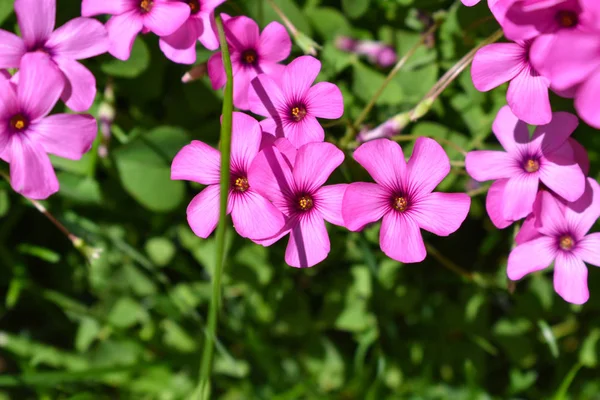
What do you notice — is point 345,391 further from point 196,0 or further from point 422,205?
point 196,0

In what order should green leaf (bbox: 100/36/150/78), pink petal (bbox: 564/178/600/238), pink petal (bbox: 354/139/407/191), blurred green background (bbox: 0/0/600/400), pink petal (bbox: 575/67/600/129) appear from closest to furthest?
pink petal (bbox: 575/67/600/129), pink petal (bbox: 354/139/407/191), pink petal (bbox: 564/178/600/238), green leaf (bbox: 100/36/150/78), blurred green background (bbox: 0/0/600/400)

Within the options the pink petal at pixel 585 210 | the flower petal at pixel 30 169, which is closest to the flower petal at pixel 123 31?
the flower petal at pixel 30 169

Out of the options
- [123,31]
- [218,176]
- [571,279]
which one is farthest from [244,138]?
[571,279]

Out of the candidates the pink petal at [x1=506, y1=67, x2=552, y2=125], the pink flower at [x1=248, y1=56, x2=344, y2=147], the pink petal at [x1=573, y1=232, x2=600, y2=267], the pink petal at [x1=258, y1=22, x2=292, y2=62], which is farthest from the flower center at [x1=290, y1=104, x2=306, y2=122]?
the pink petal at [x1=573, y1=232, x2=600, y2=267]

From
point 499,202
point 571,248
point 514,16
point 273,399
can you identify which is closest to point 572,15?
point 514,16

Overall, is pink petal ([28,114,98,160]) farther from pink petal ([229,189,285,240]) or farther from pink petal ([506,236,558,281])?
pink petal ([506,236,558,281])

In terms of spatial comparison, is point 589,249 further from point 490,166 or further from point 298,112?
point 298,112

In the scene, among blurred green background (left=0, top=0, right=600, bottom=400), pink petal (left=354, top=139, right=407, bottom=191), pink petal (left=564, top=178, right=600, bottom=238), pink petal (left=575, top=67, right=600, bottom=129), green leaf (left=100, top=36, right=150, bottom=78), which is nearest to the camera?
pink petal (left=575, top=67, right=600, bottom=129)
